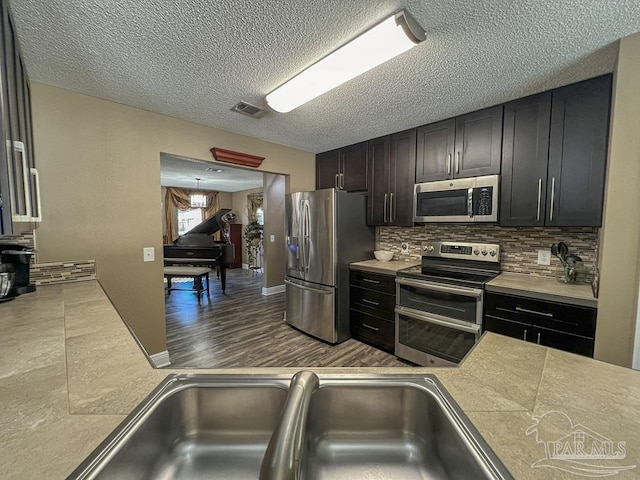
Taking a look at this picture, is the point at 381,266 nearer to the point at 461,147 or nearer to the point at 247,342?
the point at 461,147

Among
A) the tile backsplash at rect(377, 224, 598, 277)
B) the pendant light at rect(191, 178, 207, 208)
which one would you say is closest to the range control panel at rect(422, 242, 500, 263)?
the tile backsplash at rect(377, 224, 598, 277)

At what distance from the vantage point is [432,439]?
712mm

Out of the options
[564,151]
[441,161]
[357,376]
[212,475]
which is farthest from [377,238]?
[212,475]

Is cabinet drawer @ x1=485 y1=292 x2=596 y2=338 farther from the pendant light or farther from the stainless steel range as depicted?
the pendant light

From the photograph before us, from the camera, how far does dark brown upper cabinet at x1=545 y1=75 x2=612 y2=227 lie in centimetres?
182

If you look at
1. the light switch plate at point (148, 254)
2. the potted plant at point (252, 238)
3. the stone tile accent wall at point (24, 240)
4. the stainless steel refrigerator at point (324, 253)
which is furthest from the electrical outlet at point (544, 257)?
the potted plant at point (252, 238)

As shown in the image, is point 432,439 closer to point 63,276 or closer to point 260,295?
point 63,276

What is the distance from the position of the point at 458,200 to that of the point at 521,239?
655 millimetres

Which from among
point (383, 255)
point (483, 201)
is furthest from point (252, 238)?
point (483, 201)

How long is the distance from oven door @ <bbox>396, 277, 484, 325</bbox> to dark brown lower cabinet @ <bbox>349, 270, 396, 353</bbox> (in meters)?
0.15

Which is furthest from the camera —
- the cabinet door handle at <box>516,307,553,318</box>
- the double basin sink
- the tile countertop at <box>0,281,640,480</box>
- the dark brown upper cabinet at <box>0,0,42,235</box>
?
the cabinet door handle at <box>516,307,553,318</box>

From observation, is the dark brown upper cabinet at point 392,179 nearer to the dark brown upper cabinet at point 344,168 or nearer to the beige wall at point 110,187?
the dark brown upper cabinet at point 344,168

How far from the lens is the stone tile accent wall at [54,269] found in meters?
1.86

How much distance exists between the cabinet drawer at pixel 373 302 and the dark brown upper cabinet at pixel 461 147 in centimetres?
128
